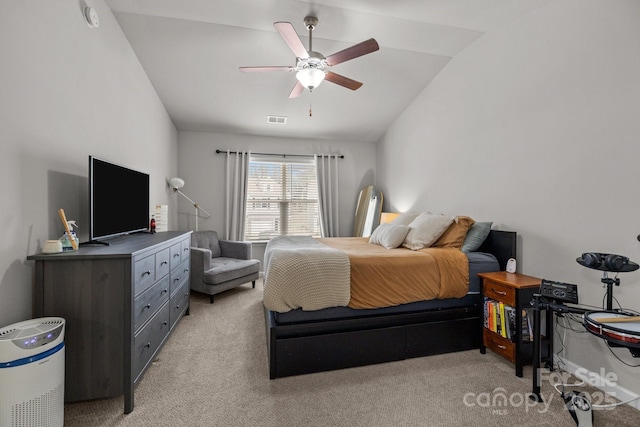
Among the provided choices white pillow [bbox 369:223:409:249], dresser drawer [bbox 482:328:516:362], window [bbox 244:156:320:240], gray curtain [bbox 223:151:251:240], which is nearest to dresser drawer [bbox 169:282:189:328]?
gray curtain [bbox 223:151:251:240]

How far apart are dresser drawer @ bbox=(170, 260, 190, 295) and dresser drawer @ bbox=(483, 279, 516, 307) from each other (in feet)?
8.83

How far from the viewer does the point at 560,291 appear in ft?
5.42

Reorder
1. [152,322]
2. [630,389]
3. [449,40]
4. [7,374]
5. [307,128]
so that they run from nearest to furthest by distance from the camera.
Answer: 1. [7,374]
2. [630,389]
3. [152,322]
4. [449,40]
5. [307,128]

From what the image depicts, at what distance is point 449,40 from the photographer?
2.87 m

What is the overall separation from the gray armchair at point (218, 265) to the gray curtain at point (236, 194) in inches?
17.4

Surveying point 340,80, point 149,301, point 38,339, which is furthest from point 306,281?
point 340,80

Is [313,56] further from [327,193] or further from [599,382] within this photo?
[599,382]

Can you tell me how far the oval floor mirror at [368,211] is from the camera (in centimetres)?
467

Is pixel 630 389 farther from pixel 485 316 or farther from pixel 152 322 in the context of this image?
pixel 152 322

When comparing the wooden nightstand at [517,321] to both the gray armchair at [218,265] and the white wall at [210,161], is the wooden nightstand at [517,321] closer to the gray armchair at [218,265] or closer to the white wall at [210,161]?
the gray armchair at [218,265]

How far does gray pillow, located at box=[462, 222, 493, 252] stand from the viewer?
2535mm

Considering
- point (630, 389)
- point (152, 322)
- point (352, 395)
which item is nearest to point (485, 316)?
point (630, 389)

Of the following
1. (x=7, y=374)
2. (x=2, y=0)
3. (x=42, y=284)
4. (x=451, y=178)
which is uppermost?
(x=2, y=0)

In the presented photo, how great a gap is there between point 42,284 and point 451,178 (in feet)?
12.2
